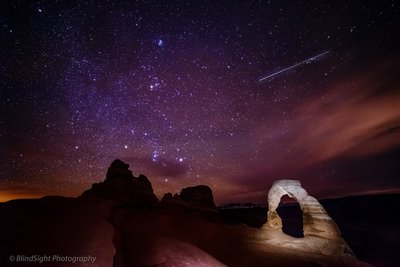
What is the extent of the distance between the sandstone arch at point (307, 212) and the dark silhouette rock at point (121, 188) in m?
15.8

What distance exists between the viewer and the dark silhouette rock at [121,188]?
30.1 meters

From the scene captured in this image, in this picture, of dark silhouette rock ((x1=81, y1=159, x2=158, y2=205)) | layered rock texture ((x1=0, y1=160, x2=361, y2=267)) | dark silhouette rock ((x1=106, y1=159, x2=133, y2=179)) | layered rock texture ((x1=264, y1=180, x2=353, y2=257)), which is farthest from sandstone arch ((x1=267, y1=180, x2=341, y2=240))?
dark silhouette rock ((x1=106, y1=159, x2=133, y2=179))

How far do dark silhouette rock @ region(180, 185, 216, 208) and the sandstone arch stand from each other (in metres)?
23.8

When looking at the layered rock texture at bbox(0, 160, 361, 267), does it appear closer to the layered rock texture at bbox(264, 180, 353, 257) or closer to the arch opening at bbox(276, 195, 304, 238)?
the layered rock texture at bbox(264, 180, 353, 257)

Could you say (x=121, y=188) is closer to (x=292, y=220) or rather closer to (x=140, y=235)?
(x=140, y=235)

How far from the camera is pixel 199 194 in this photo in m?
55.0

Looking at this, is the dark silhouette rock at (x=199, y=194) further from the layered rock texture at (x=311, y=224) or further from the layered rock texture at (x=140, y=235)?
the layered rock texture at (x=311, y=224)

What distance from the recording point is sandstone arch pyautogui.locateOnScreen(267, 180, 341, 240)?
997 inches

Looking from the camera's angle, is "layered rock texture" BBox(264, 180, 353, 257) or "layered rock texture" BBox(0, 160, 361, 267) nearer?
"layered rock texture" BBox(0, 160, 361, 267)

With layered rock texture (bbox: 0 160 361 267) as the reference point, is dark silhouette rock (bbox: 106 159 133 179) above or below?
above

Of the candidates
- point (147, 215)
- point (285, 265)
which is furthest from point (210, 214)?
point (285, 265)

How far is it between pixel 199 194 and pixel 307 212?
3004cm

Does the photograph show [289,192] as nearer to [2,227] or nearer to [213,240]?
[213,240]

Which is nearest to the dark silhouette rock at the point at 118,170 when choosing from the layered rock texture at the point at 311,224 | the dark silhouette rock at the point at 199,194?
the dark silhouette rock at the point at 199,194
